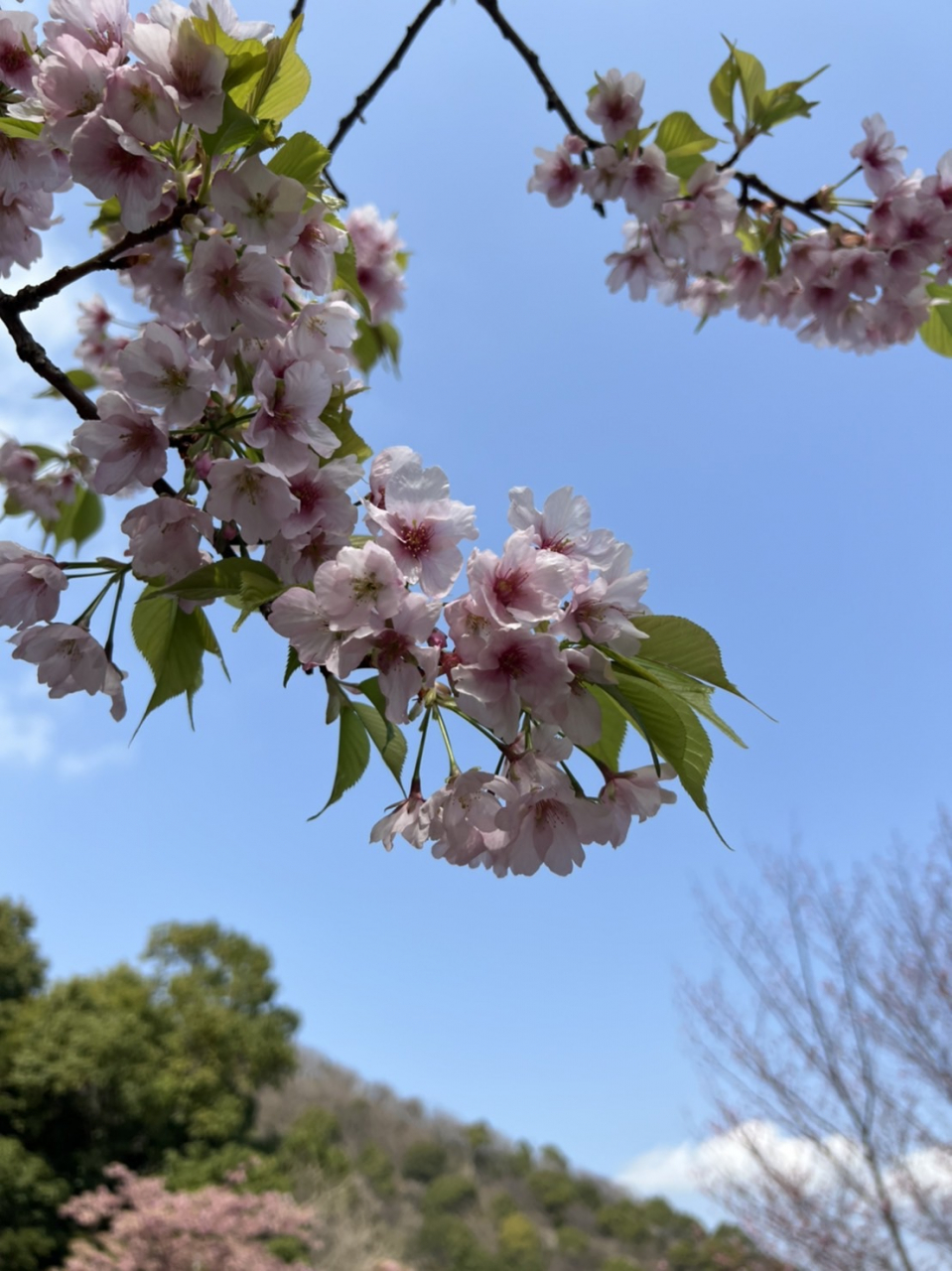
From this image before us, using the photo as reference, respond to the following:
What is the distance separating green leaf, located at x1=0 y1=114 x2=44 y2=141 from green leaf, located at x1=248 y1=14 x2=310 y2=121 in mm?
199

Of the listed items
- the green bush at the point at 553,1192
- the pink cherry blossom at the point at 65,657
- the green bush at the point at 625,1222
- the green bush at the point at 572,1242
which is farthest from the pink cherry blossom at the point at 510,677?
the green bush at the point at 553,1192

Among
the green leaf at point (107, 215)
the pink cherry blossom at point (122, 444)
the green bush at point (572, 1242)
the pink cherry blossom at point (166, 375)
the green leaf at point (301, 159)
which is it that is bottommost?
the green bush at point (572, 1242)

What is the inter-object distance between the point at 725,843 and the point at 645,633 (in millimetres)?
152

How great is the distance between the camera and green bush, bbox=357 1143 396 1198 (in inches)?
693

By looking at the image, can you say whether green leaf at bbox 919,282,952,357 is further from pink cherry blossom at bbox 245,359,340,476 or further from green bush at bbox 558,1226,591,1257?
green bush at bbox 558,1226,591,1257

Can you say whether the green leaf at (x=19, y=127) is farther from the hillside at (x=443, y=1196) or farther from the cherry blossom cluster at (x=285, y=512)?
the hillside at (x=443, y=1196)

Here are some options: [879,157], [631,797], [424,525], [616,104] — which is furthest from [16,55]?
[879,157]

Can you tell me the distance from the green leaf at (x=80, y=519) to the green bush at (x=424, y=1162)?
21417 millimetres

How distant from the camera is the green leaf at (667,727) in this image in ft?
1.88

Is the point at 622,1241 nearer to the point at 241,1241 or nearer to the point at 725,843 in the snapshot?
the point at 241,1241

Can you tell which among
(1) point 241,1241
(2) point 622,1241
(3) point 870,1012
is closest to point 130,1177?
(1) point 241,1241

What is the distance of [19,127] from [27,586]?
0.36 m

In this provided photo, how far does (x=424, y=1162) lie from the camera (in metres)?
19.8

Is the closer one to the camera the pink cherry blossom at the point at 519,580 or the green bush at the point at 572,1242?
the pink cherry blossom at the point at 519,580
